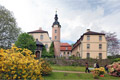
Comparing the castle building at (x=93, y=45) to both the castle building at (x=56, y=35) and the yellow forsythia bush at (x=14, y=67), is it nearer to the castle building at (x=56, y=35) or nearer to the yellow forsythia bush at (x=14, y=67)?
the castle building at (x=56, y=35)

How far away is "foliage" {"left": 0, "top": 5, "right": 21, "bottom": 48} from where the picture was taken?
1362 inches

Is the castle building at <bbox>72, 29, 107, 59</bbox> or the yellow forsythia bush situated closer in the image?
the yellow forsythia bush

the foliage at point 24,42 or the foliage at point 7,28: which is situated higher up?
the foliage at point 7,28

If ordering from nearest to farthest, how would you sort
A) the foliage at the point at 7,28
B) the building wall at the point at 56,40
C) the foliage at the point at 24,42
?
the foliage at the point at 24,42, the foliage at the point at 7,28, the building wall at the point at 56,40

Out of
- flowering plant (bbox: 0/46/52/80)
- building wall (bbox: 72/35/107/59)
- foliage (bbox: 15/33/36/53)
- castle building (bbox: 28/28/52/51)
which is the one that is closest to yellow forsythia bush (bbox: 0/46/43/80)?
flowering plant (bbox: 0/46/52/80)

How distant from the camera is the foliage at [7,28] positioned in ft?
114

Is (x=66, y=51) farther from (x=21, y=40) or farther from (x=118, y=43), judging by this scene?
(x=21, y=40)

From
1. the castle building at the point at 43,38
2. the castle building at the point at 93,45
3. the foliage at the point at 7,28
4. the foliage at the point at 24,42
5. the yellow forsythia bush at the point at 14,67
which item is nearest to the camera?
the yellow forsythia bush at the point at 14,67

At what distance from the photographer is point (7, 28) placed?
115ft

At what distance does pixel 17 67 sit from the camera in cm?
616

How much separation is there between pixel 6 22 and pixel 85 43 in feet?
75.4

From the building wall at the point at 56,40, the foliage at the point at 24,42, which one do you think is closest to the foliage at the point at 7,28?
the foliage at the point at 24,42

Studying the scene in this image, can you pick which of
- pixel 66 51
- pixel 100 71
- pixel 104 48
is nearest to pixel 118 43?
pixel 104 48

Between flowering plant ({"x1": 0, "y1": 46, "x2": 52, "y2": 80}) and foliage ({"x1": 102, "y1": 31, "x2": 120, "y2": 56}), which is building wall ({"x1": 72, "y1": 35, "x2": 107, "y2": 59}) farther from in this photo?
flowering plant ({"x1": 0, "y1": 46, "x2": 52, "y2": 80})
